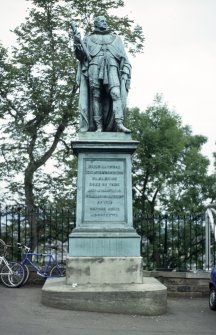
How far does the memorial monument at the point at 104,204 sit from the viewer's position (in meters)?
8.52

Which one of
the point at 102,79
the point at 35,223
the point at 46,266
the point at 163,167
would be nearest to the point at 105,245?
the point at 102,79

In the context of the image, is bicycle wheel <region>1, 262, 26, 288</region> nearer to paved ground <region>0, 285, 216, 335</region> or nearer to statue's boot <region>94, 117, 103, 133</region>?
paved ground <region>0, 285, 216, 335</region>

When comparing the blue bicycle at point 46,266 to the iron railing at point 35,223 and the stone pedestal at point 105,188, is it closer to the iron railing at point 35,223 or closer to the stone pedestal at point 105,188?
the iron railing at point 35,223

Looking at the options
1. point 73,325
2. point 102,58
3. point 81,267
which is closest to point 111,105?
point 102,58

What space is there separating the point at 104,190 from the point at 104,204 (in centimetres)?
25

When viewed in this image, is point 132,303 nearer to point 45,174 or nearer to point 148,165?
point 45,174

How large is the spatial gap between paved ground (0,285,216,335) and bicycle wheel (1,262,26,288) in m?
2.53

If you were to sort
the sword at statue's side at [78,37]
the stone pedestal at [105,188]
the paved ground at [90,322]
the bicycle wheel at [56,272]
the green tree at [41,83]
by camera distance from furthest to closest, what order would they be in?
the green tree at [41,83] → the bicycle wheel at [56,272] → the sword at statue's side at [78,37] → the stone pedestal at [105,188] → the paved ground at [90,322]

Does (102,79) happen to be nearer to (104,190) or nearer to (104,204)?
(104,190)

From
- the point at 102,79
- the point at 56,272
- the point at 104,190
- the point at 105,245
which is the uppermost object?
the point at 102,79

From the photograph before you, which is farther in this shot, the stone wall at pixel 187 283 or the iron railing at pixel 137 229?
the iron railing at pixel 137 229

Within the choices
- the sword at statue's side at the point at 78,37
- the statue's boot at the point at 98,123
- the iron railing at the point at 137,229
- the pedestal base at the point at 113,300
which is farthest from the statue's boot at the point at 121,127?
the iron railing at the point at 137,229

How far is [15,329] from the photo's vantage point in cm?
699

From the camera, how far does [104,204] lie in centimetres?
973
